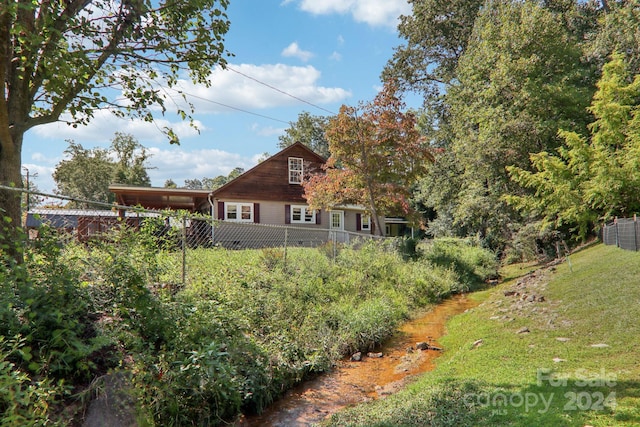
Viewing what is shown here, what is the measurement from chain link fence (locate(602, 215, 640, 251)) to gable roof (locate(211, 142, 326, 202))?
13485 mm

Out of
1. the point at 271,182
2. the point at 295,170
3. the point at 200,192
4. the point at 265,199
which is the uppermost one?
the point at 295,170

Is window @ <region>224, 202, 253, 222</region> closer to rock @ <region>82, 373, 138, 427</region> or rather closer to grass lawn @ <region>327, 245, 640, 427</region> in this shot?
grass lawn @ <region>327, 245, 640, 427</region>

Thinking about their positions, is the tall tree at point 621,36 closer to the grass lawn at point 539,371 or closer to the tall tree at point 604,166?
the tall tree at point 604,166

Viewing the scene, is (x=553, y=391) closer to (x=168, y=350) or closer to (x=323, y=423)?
(x=323, y=423)

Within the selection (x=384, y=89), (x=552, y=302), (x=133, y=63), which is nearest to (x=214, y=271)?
(x=133, y=63)

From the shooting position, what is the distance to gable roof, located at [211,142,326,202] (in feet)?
65.2

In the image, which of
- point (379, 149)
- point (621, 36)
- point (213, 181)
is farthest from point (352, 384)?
point (213, 181)

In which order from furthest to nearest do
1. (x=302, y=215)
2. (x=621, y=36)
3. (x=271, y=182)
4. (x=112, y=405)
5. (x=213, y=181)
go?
(x=213, y=181), (x=302, y=215), (x=271, y=182), (x=621, y=36), (x=112, y=405)

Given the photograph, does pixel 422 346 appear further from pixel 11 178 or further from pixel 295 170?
pixel 295 170

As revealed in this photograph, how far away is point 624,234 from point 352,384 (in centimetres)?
1053

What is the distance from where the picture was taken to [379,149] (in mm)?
14445

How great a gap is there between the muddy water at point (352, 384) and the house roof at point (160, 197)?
1493cm

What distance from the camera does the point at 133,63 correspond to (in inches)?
222

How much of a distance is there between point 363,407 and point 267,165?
17.9m
